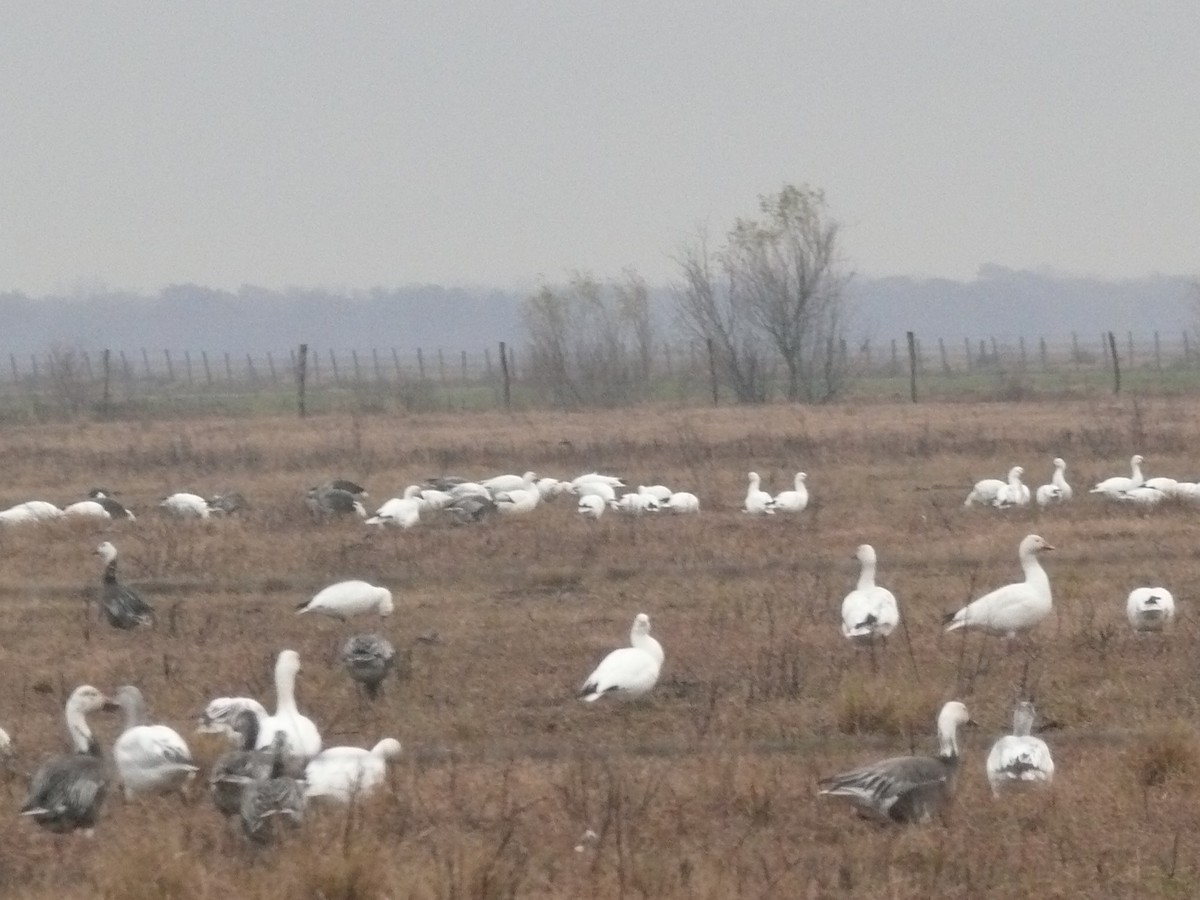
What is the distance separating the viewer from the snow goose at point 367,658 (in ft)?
35.0

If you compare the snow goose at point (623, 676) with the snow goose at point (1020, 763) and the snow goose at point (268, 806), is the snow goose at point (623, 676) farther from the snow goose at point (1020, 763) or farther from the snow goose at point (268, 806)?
the snow goose at point (268, 806)

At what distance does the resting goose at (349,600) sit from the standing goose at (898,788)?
218 inches

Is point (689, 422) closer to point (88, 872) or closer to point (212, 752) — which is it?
point (212, 752)

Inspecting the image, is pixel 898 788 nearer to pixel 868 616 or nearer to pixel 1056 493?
pixel 868 616

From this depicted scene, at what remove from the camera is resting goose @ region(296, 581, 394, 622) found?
12.8 m

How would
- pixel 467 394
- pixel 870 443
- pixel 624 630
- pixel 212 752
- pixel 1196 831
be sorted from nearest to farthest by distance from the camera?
pixel 1196 831, pixel 212 752, pixel 624 630, pixel 870 443, pixel 467 394

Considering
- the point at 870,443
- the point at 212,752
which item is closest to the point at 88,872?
the point at 212,752

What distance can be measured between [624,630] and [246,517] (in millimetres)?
7467

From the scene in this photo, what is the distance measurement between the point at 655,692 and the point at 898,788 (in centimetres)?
341

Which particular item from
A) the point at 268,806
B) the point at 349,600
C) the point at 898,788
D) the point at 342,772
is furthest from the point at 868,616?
the point at 268,806

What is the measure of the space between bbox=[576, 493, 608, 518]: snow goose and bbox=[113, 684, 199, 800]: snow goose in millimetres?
10875

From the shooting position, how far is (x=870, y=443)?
84.4 ft

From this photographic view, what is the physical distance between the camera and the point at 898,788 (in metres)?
7.61

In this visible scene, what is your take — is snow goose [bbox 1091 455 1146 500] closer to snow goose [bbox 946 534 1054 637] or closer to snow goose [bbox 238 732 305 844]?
snow goose [bbox 946 534 1054 637]
